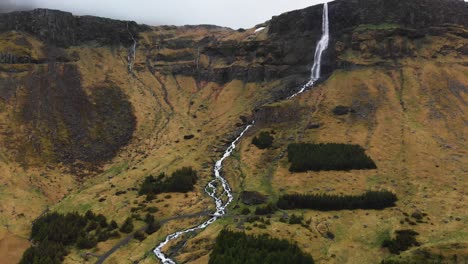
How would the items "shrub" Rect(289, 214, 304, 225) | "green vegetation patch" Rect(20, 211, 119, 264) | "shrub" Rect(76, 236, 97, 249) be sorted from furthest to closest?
1. "shrub" Rect(76, 236, 97, 249)
2. "shrub" Rect(289, 214, 304, 225)
3. "green vegetation patch" Rect(20, 211, 119, 264)

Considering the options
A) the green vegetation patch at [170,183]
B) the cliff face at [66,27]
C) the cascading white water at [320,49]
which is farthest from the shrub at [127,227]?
the cliff face at [66,27]

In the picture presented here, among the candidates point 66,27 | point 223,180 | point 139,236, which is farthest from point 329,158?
point 66,27

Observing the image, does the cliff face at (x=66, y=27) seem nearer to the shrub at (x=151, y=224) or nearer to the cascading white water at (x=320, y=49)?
the cascading white water at (x=320, y=49)

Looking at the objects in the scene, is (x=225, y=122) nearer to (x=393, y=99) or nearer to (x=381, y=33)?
(x=393, y=99)

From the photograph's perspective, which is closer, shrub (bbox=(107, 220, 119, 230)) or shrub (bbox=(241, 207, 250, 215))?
shrub (bbox=(241, 207, 250, 215))

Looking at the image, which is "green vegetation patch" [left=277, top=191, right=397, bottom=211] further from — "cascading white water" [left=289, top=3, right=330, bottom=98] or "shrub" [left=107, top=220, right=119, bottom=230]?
"cascading white water" [left=289, top=3, right=330, bottom=98]

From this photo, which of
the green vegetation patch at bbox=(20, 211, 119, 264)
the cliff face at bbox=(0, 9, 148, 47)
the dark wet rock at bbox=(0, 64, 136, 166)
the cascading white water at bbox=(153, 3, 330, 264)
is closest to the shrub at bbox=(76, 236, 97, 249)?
the green vegetation patch at bbox=(20, 211, 119, 264)

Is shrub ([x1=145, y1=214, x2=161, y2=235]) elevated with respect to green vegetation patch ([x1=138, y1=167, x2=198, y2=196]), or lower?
lower
